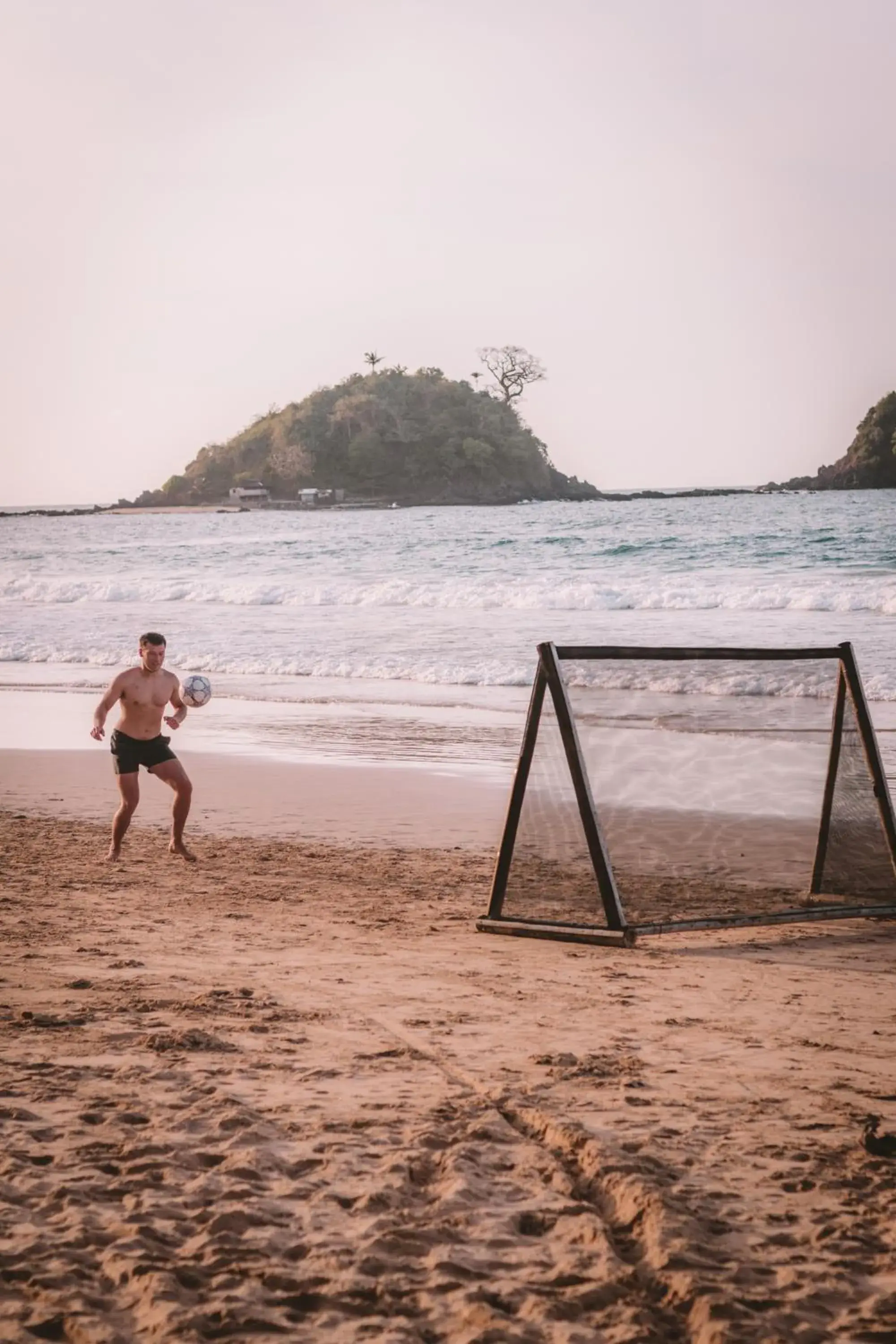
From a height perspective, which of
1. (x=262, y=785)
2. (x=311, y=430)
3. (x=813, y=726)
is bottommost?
(x=262, y=785)

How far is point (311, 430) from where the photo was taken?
117312 mm

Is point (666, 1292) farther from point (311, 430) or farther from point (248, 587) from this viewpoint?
point (311, 430)

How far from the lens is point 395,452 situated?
11238 cm

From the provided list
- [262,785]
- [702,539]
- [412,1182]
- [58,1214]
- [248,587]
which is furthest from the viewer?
[702,539]

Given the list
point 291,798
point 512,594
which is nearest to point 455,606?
point 512,594

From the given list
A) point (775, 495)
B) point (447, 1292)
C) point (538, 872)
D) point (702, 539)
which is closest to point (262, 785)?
point (538, 872)

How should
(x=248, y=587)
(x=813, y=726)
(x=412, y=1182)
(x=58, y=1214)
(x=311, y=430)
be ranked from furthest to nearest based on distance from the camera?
(x=311, y=430) < (x=248, y=587) < (x=813, y=726) < (x=412, y=1182) < (x=58, y=1214)

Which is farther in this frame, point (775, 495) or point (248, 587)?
point (775, 495)

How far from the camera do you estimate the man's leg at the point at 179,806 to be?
8.34 meters

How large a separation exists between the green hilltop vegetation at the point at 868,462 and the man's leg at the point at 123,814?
69.1 meters

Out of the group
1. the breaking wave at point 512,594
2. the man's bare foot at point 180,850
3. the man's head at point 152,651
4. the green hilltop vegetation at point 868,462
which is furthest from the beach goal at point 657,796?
the green hilltop vegetation at point 868,462

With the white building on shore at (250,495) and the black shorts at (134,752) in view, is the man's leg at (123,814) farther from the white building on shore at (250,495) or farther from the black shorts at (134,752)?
the white building on shore at (250,495)

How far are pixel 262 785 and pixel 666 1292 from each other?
8.16m

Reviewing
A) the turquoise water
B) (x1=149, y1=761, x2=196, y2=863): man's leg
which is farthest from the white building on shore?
(x1=149, y1=761, x2=196, y2=863): man's leg
